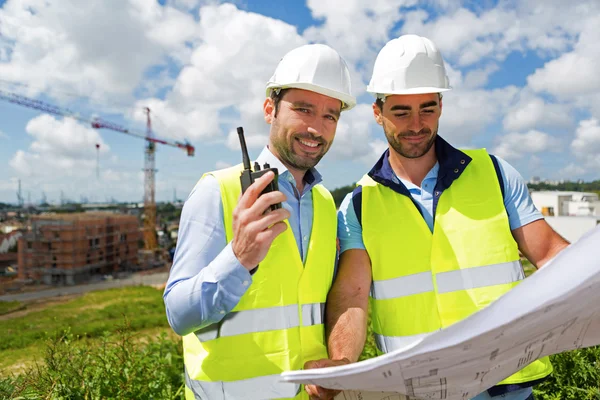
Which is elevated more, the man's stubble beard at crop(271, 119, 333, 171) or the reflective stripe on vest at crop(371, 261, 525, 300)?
the man's stubble beard at crop(271, 119, 333, 171)

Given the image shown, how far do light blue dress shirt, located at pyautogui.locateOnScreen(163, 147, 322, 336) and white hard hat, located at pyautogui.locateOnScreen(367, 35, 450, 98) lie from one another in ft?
2.63

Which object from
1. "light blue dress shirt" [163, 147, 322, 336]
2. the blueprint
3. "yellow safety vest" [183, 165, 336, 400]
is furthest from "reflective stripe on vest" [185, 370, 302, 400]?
the blueprint

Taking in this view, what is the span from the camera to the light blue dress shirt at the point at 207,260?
181 centimetres

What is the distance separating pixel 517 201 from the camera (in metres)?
2.46

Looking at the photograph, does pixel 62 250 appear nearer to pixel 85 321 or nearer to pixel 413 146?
pixel 85 321

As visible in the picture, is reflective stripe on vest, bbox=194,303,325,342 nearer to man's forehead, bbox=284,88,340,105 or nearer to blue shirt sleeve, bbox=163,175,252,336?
blue shirt sleeve, bbox=163,175,252,336

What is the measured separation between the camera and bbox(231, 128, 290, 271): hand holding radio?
1.68 metres

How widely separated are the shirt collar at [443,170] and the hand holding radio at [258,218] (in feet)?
3.16

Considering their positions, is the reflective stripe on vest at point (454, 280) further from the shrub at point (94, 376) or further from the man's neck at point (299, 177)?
the shrub at point (94, 376)

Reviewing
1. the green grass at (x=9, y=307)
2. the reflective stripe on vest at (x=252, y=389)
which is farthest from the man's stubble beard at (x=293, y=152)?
the green grass at (x=9, y=307)

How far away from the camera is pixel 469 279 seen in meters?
2.32

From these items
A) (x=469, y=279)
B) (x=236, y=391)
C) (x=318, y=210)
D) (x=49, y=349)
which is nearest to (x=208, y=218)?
(x=318, y=210)

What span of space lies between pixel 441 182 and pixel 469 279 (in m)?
0.54

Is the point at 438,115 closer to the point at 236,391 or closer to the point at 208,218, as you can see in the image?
the point at 208,218
